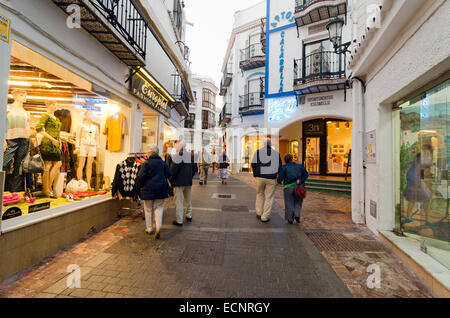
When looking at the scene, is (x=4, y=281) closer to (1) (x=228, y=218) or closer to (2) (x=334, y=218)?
(1) (x=228, y=218)

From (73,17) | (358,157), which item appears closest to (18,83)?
(73,17)

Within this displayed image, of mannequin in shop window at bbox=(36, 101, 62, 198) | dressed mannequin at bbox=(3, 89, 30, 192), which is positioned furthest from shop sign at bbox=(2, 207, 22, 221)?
mannequin in shop window at bbox=(36, 101, 62, 198)

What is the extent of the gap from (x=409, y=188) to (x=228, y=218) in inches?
156

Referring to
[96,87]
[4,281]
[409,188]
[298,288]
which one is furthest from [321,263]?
[96,87]

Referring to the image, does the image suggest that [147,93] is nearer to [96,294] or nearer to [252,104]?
[96,294]

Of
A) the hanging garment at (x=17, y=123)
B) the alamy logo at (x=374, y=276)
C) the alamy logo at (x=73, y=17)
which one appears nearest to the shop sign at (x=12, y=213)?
the hanging garment at (x=17, y=123)

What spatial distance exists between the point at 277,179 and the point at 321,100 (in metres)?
8.37

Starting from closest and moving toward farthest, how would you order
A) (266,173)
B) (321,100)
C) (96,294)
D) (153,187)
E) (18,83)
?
(96,294) → (18,83) → (153,187) → (266,173) → (321,100)

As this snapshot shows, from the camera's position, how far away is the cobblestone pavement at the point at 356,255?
2812 mm

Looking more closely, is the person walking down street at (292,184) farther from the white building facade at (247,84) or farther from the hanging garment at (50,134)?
the white building facade at (247,84)

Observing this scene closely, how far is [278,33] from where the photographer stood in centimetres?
1416

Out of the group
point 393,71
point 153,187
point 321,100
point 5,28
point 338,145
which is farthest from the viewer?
point 338,145

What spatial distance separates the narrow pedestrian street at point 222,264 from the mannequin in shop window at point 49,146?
1435 millimetres

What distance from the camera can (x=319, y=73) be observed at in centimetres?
1168
